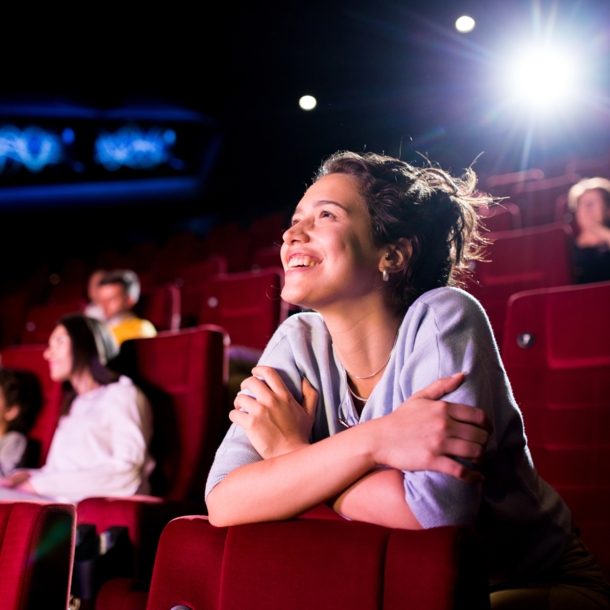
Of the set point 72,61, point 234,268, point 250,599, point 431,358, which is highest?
point 72,61

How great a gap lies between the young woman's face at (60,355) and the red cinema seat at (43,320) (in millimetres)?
549

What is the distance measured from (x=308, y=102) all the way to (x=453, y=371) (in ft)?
2.14

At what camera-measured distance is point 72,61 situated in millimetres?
2314

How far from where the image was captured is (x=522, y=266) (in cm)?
96

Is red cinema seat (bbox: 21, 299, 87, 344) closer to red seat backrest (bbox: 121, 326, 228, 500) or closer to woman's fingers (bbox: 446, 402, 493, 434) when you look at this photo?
red seat backrest (bbox: 121, 326, 228, 500)

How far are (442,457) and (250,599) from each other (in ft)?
0.35

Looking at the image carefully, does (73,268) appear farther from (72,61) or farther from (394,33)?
(394,33)

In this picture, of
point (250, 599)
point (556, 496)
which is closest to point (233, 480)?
point (250, 599)

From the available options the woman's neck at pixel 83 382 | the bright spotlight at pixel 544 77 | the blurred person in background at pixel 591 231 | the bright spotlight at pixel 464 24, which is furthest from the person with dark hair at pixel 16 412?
the bright spotlight at pixel 544 77

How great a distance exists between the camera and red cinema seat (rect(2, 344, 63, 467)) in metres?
0.79

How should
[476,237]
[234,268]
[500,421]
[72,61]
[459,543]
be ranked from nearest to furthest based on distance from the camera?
[459,543], [500,421], [476,237], [234,268], [72,61]

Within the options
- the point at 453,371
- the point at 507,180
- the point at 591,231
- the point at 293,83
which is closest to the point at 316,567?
the point at 453,371

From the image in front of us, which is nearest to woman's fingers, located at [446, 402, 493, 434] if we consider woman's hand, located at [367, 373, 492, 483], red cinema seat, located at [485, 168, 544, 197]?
woman's hand, located at [367, 373, 492, 483]

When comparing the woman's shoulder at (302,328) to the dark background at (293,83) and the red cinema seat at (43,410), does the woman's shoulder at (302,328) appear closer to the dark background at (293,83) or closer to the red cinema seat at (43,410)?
the dark background at (293,83)
